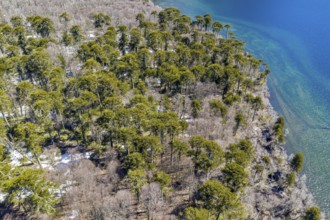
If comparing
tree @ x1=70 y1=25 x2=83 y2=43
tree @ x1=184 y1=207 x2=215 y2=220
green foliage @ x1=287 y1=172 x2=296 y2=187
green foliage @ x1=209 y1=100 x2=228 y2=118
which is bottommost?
green foliage @ x1=287 y1=172 x2=296 y2=187

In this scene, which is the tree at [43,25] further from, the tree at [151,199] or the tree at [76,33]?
the tree at [151,199]

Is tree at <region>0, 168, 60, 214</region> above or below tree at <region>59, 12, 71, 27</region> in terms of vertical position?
below

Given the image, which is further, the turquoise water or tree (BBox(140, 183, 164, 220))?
the turquoise water

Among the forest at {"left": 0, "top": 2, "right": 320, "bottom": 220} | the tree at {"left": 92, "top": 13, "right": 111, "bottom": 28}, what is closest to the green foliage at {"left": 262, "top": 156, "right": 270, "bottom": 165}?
the forest at {"left": 0, "top": 2, "right": 320, "bottom": 220}

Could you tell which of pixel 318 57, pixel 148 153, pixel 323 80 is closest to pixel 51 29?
pixel 148 153

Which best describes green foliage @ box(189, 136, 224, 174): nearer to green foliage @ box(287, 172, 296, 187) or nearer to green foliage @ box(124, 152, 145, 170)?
green foliage @ box(124, 152, 145, 170)

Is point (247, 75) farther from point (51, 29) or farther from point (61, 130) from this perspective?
point (51, 29)
